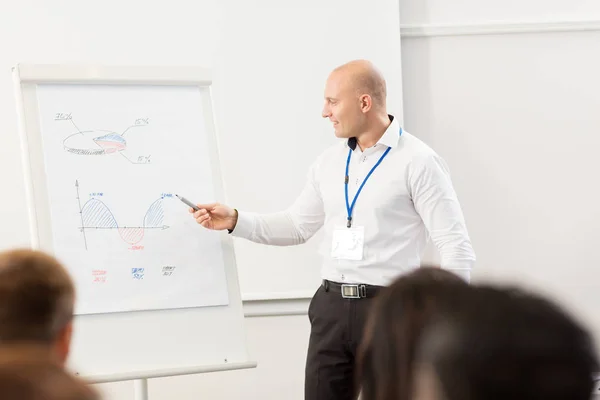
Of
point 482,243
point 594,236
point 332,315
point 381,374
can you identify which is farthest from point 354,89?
point 381,374

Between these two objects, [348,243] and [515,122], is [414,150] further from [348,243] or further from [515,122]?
[515,122]

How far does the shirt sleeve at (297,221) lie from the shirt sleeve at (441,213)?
0.42m

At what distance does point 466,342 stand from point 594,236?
3175mm

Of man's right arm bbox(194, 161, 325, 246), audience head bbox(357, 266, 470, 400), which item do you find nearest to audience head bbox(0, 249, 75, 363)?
audience head bbox(357, 266, 470, 400)

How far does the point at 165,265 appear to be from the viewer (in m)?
2.57

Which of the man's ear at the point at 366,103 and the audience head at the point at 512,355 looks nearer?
the audience head at the point at 512,355

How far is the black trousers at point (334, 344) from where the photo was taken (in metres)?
2.54

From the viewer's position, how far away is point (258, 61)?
3508 mm

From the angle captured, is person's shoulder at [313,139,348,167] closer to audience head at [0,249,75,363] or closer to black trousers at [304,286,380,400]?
black trousers at [304,286,380,400]

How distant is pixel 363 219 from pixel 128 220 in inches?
30.8

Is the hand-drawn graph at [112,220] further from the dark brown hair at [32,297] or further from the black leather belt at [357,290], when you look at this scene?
the dark brown hair at [32,297]

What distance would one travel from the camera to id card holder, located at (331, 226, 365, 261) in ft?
8.38

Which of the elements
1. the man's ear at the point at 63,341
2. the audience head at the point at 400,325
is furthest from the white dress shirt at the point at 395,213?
the audience head at the point at 400,325

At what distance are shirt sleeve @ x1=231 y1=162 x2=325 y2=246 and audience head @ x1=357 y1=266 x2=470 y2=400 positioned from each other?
1.97 m
